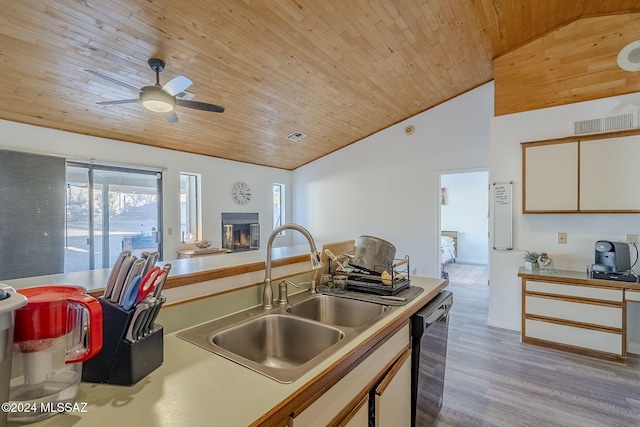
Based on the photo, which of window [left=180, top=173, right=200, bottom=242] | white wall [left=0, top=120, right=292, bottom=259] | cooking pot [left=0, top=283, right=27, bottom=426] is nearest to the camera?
cooking pot [left=0, top=283, right=27, bottom=426]

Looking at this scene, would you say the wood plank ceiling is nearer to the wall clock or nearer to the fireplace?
the wall clock

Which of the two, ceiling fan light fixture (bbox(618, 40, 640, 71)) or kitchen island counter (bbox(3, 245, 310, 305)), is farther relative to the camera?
ceiling fan light fixture (bbox(618, 40, 640, 71))

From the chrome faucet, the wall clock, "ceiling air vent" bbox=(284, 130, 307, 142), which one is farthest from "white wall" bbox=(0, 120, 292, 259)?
the chrome faucet

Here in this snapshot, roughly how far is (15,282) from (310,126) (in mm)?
4398

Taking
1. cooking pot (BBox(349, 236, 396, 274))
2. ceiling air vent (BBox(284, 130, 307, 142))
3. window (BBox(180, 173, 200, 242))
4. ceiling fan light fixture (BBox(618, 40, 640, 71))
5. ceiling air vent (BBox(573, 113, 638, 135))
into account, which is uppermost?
ceiling fan light fixture (BBox(618, 40, 640, 71))

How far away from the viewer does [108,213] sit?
4285 mm

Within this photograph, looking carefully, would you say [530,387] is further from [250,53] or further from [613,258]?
[250,53]

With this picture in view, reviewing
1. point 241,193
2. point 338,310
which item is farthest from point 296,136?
point 338,310

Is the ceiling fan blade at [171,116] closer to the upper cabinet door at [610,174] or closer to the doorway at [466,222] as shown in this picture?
the upper cabinet door at [610,174]

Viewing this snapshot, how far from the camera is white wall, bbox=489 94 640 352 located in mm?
3082

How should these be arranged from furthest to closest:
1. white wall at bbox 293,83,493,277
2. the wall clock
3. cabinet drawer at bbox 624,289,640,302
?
1. the wall clock
2. white wall at bbox 293,83,493,277
3. cabinet drawer at bbox 624,289,640,302

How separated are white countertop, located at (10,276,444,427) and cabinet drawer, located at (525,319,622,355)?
10.4ft

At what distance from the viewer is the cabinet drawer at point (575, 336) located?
2789 mm

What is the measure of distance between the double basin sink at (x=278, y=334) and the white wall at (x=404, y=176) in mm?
4004
